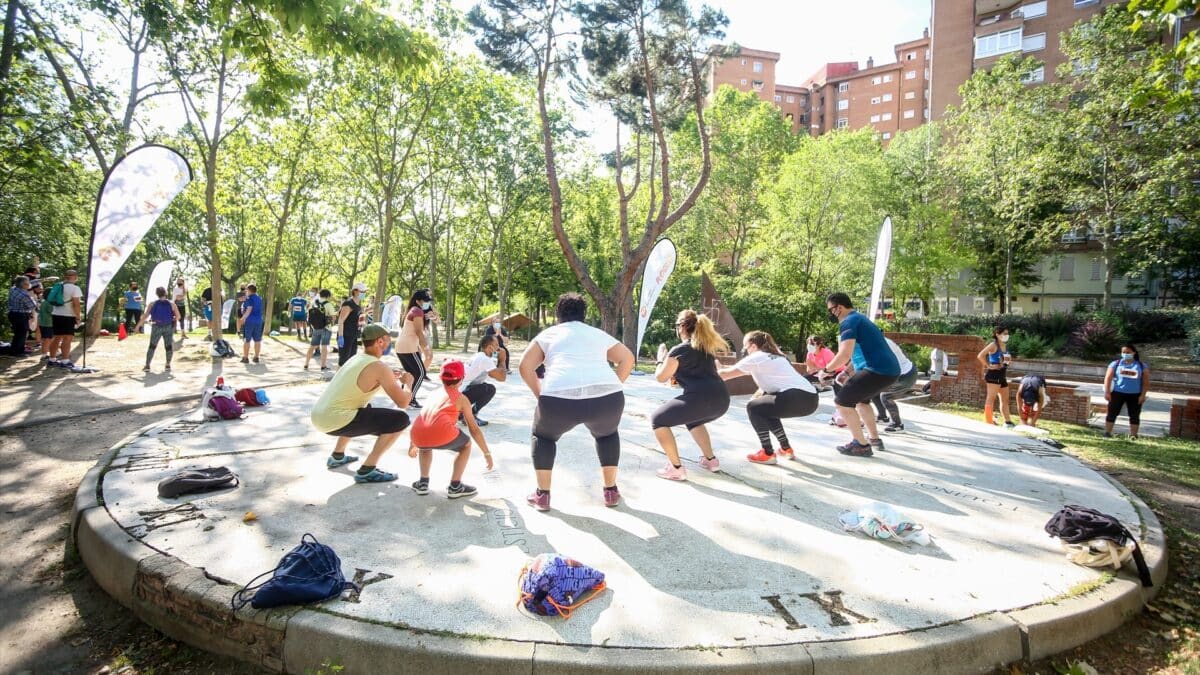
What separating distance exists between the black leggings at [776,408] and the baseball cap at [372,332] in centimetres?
386

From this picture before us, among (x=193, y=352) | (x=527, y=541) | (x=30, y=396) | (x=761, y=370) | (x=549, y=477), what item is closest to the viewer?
(x=527, y=541)

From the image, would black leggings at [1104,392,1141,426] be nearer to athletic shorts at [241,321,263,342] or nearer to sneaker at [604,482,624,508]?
sneaker at [604,482,624,508]

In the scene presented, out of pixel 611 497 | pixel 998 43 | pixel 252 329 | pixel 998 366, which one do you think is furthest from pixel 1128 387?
pixel 998 43

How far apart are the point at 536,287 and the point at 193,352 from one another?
28730 millimetres

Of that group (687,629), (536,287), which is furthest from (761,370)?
(536,287)

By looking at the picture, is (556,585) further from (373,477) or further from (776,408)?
(776,408)

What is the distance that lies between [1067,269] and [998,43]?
1889cm

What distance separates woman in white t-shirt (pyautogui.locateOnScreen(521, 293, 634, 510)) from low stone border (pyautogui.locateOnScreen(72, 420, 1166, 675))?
6.28ft

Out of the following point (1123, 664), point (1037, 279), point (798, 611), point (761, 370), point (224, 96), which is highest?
point (224, 96)

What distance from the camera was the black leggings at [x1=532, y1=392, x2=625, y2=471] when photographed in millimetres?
4430

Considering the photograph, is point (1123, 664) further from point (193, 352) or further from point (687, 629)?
point (193, 352)

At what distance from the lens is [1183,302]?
3189cm

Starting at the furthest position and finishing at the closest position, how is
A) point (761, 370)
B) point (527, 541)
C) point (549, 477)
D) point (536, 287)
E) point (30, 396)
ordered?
point (536, 287) → point (30, 396) → point (761, 370) → point (549, 477) → point (527, 541)

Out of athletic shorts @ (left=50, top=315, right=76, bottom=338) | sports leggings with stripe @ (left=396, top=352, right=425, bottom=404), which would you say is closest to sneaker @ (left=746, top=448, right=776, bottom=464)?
sports leggings with stripe @ (left=396, top=352, right=425, bottom=404)
